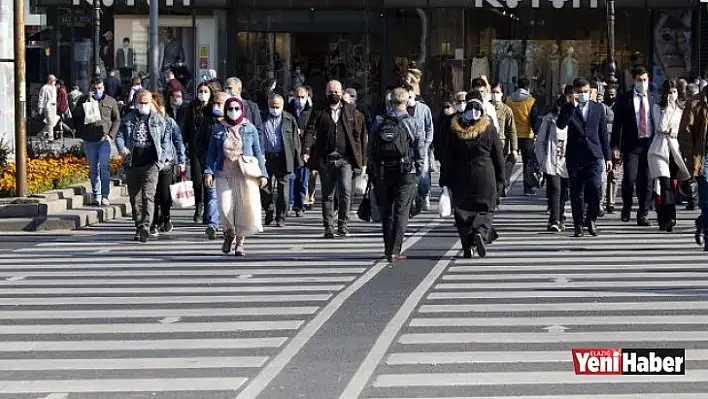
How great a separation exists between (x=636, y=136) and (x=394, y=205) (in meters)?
5.13

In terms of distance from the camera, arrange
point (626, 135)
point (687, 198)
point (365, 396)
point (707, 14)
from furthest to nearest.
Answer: point (707, 14), point (687, 198), point (626, 135), point (365, 396)

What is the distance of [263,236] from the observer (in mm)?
20609

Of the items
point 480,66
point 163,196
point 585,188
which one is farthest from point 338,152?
point 480,66

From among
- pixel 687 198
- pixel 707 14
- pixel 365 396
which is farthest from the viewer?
pixel 707 14

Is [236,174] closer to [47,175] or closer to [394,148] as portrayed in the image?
[394,148]

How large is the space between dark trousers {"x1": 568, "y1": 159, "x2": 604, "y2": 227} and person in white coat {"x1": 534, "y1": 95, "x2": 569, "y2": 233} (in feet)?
2.04

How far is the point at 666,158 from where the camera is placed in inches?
823

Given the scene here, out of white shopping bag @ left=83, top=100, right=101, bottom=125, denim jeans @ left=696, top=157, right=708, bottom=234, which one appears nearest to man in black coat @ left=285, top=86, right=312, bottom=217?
white shopping bag @ left=83, top=100, right=101, bottom=125

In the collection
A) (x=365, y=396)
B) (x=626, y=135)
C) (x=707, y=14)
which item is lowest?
(x=365, y=396)

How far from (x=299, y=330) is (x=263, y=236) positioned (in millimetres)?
8181

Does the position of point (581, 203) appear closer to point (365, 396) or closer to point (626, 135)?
point (626, 135)

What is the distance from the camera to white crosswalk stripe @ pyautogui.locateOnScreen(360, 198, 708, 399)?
1005 cm

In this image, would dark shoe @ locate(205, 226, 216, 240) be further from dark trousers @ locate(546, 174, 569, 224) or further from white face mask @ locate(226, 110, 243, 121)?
dark trousers @ locate(546, 174, 569, 224)

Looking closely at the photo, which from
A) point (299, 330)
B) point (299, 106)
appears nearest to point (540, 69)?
point (299, 106)
